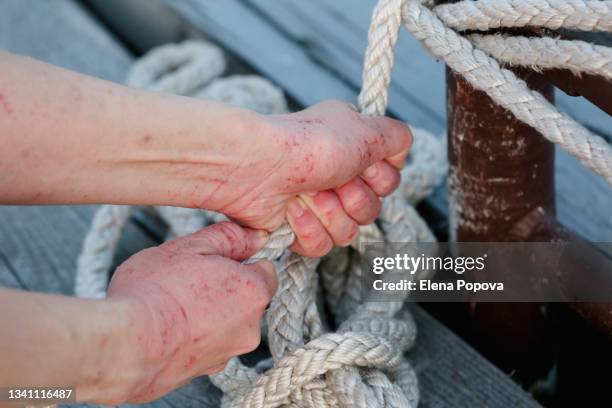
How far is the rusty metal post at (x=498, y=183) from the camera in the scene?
1002 mm

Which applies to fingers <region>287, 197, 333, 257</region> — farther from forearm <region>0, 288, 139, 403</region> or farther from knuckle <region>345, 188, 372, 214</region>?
forearm <region>0, 288, 139, 403</region>

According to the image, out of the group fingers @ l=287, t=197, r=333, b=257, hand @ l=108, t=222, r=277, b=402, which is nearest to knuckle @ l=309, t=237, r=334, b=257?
fingers @ l=287, t=197, r=333, b=257

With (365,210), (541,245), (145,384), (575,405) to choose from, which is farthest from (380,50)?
(575,405)

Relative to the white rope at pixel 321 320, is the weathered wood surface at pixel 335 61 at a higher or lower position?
higher

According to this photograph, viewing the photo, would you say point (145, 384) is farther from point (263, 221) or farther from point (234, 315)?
point (263, 221)

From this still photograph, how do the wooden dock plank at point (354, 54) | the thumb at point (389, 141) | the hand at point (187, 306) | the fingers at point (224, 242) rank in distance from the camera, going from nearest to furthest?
1. the hand at point (187, 306)
2. the fingers at point (224, 242)
3. the thumb at point (389, 141)
4. the wooden dock plank at point (354, 54)

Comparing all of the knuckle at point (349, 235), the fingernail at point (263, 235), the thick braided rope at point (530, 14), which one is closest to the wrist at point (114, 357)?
the fingernail at point (263, 235)

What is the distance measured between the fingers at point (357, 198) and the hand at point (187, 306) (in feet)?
0.52

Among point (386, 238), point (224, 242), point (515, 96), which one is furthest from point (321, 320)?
point (515, 96)

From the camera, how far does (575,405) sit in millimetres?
1236

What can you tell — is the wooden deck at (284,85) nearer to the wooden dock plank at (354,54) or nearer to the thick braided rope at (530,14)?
the wooden dock plank at (354,54)

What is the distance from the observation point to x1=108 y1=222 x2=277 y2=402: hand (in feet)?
2.62

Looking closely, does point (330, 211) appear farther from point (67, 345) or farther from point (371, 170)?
point (67, 345)

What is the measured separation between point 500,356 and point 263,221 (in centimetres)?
44
